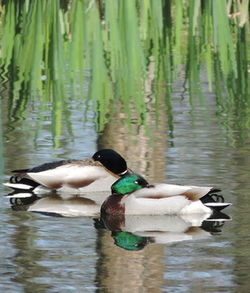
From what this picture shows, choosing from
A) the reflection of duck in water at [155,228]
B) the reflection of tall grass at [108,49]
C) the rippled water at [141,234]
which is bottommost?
the reflection of duck in water at [155,228]

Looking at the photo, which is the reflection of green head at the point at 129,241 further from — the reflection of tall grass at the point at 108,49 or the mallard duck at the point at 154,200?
the reflection of tall grass at the point at 108,49

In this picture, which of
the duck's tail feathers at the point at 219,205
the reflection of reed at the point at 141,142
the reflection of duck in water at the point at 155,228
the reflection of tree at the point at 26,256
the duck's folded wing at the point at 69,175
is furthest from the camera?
the duck's folded wing at the point at 69,175

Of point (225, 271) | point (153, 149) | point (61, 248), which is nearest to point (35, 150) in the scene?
point (153, 149)

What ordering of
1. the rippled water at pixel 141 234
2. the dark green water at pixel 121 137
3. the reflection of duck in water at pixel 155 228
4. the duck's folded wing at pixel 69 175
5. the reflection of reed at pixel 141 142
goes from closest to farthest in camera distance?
1. the rippled water at pixel 141 234
2. the dark green water at pixel 121 137
3. the reflection of duck in water at pixel 155 228
4. the reflection of reed at pixel 141 142
5. the duck's folded wing at pixel 69 175

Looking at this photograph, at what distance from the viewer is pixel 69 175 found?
1184cm

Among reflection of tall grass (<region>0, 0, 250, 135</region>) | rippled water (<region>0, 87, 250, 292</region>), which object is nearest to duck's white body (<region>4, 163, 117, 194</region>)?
rippled water (<region>0, 87, 250, 292</region>)

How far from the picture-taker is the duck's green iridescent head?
1095 cm

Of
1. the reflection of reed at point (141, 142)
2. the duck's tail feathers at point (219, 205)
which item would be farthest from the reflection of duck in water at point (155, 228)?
the reflection of reed at point (141, 142)

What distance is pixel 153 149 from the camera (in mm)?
11703

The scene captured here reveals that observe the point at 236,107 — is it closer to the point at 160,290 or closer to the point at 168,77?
the point at 168,77

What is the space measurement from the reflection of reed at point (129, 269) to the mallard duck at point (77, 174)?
8.03ft

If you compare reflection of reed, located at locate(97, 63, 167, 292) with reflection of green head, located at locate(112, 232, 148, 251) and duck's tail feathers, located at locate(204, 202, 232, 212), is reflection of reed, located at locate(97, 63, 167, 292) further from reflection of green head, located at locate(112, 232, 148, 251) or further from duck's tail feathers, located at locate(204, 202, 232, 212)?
duck's tail feathers, located at locate(204, 202, 232, 212)

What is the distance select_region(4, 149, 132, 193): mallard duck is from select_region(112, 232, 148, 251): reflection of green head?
1.73m

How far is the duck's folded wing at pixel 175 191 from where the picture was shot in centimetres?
1041
